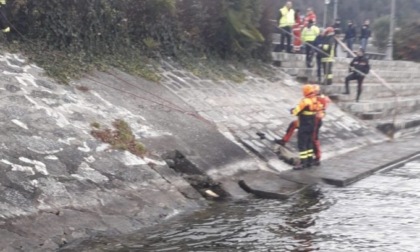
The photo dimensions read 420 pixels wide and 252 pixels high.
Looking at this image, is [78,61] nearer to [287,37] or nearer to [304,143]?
[304,143]

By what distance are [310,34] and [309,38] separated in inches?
13.0

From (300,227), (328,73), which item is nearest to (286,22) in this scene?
(328,73)

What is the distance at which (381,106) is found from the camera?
2159 centimetres

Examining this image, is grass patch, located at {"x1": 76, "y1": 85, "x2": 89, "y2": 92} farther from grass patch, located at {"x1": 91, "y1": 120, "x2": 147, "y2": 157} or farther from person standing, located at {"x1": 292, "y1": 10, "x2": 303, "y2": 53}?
person standing, located at {"x1": 292, "y1": 10, "x2": 303, "y2": 53}

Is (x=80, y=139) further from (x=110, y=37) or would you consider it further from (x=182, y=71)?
(x=182, y=71)

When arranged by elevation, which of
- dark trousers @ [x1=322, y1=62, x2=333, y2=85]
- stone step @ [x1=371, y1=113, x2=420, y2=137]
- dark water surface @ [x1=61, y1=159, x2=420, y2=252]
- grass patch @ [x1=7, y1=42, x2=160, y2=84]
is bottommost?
stone step @ [x1=371, y1=113, x2=420, y2=137]

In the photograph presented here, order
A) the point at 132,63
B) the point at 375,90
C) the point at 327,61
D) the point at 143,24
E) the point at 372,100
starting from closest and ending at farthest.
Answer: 1. the point at 132,63
2. the point at 143,24
3. the point at 327,61
4. the point at 372,100
5. the point at 375,90

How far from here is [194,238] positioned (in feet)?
29.8

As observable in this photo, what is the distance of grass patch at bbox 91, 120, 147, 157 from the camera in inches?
441

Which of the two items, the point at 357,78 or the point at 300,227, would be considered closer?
the point at 300,227

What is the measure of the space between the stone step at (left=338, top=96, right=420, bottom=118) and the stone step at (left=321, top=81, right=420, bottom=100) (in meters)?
0.33

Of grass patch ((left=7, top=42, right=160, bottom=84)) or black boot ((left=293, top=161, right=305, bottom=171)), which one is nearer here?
grass patch ((left=7, top=42, right=160, bottom=84))

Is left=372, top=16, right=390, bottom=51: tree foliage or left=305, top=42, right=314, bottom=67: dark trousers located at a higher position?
left=305, top=42, right=314, bottom=67: dark trousers

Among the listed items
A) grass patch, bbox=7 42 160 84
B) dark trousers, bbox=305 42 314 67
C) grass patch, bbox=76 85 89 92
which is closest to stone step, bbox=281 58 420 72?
dark trousers, bbox=305 42 314 67
